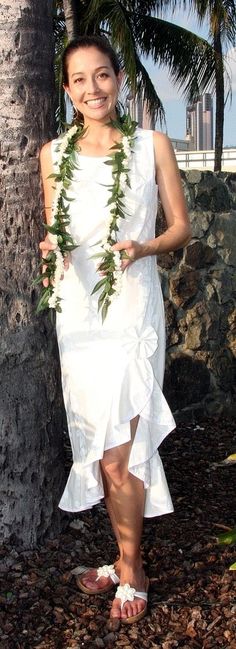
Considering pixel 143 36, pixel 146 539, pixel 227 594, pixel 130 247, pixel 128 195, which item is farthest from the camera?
pixel 143 36

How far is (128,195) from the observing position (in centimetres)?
304

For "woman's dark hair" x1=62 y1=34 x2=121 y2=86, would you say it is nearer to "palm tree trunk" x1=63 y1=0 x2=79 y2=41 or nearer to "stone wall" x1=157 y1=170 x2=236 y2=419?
"stone wall" x1=157 y1=170 x2=236 y2=419

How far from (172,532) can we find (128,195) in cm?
161

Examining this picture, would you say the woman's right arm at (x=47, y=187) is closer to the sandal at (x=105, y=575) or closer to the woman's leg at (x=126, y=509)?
the woman's leg at (x=126, y=509)

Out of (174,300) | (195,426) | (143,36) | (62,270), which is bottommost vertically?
(195,426)

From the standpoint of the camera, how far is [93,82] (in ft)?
9.84

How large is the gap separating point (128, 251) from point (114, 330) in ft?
1.05

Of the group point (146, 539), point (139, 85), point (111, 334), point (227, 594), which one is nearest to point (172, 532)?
point (146, 539)

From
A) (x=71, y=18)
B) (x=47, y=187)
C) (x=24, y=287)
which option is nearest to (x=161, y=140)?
(x=47, y=187)

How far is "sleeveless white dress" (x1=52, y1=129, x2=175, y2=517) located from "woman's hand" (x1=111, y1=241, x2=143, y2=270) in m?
0.13

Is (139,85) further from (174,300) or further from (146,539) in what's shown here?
(146,539)

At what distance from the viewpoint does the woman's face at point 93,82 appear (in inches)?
118

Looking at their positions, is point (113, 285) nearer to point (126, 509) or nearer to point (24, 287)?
point (24, 287)

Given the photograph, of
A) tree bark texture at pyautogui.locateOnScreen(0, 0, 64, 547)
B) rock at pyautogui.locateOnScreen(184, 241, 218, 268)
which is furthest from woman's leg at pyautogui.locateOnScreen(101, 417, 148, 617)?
rock at pyautogui.locateOnScreen(184, 241, 218, 268)
